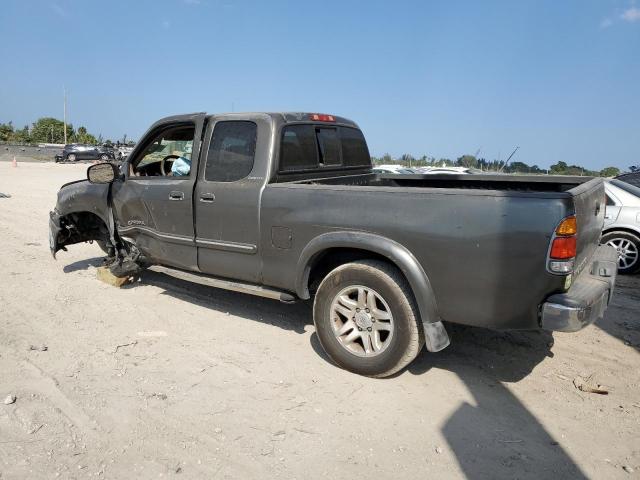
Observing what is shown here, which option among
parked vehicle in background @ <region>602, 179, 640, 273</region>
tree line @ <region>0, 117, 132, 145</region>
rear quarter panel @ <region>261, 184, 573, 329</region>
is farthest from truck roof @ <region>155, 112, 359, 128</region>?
tree line @ <region>0, 117, 132, 145</region>

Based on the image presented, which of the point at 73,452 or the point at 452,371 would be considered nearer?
the point at 73,452

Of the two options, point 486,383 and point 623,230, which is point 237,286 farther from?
point 623,230

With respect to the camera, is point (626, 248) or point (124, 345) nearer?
point (124, 345)

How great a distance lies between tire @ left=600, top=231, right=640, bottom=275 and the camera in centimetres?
705

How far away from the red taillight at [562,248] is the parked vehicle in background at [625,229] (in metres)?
4.90

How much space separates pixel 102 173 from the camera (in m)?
5.19

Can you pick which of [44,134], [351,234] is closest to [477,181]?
[351,234]

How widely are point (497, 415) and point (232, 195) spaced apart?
266 centimetres

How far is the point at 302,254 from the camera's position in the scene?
12.5 ft

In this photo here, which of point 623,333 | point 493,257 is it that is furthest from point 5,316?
point 623,333

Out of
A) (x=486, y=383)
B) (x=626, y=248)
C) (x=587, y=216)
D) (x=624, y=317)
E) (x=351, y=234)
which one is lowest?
(x=486, y=383)

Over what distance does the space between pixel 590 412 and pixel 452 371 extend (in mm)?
967

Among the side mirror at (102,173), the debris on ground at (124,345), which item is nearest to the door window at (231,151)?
the side mirror at (102,173)

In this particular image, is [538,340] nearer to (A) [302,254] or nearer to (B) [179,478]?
(A) [302,254]
